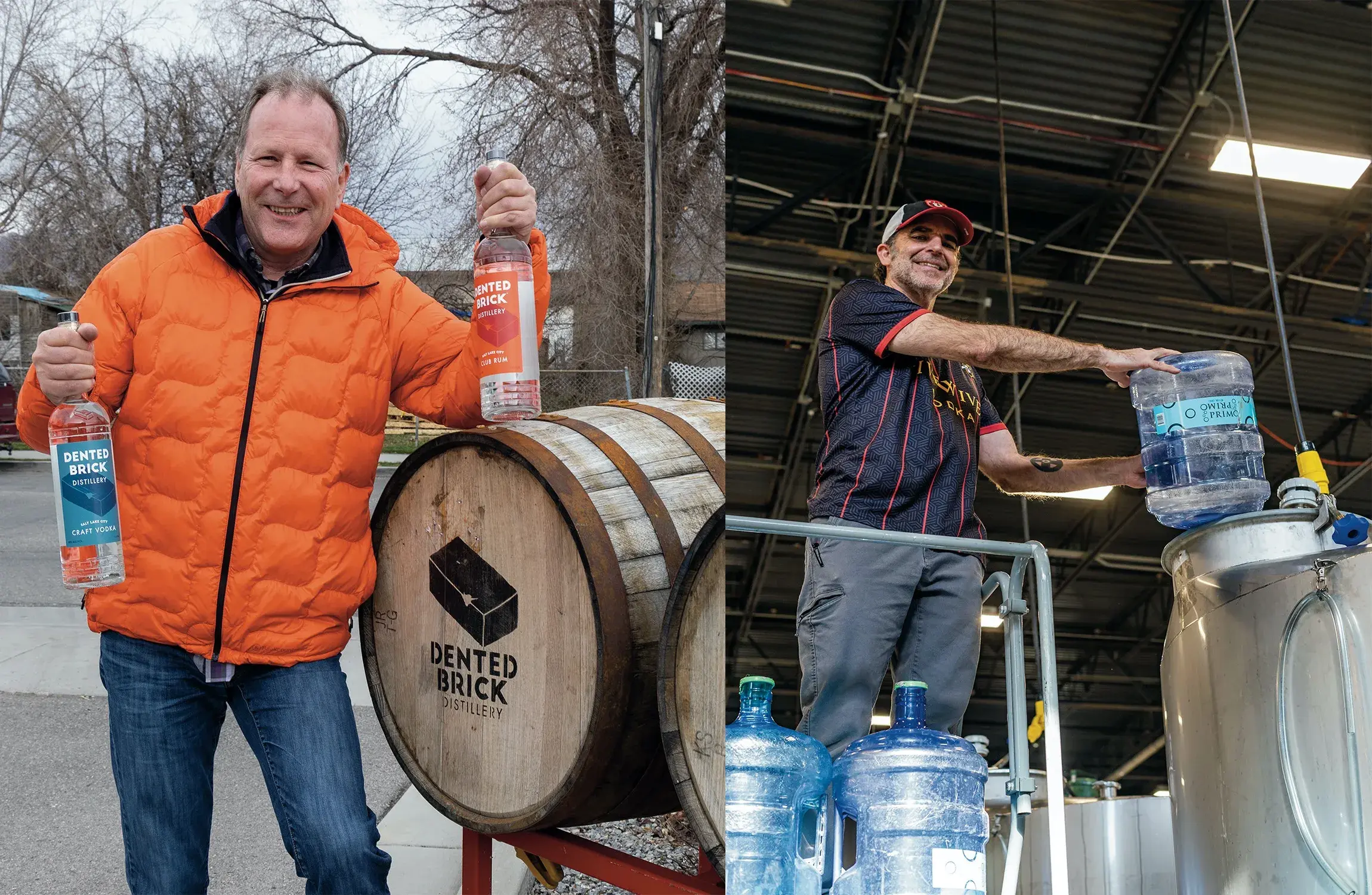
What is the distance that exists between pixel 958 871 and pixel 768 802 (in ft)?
1.01

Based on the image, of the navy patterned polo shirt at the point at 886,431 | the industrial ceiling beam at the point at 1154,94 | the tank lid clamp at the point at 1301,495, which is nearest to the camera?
the tank lid clamp at the point at 1301,495

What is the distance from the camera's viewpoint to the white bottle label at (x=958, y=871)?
1.57 meters

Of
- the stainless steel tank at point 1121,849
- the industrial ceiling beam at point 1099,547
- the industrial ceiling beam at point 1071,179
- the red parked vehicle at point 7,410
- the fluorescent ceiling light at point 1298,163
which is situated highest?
the industrial ceiling beam at point 1071,179

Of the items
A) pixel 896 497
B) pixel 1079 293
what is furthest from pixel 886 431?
pixel 1079 293

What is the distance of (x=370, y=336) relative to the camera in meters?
1.85

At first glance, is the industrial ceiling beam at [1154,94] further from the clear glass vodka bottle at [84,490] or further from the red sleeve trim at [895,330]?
the clear glass vodka bottle at [84,490]

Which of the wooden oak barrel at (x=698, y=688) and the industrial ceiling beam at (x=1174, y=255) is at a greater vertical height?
the industrial ceiling beam at (x=1174, y=255)

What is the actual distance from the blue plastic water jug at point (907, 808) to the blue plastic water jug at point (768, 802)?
6 centimetres

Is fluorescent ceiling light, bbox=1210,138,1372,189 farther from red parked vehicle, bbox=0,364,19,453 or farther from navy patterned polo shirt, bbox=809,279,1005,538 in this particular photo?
red parked vehicle, bbox=0,364,19,453

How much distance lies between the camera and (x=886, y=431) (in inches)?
73.0

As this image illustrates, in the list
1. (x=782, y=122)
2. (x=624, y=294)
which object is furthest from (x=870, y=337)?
(x=782, y=122)

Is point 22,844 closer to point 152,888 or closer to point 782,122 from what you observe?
point 152,888

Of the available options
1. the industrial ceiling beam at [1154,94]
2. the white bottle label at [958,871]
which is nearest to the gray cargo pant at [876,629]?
the white bottle label at [958,871]

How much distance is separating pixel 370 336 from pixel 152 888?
94cm
